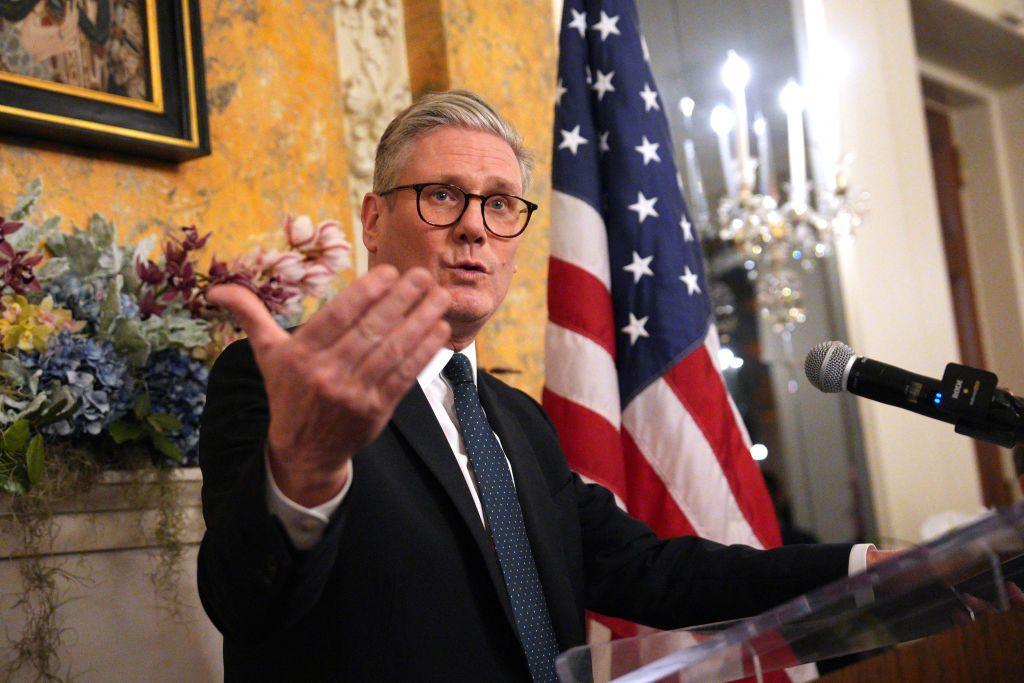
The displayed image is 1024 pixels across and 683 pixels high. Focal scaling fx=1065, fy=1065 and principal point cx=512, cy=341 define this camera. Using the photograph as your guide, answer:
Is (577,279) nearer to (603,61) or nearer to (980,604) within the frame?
(603,61)

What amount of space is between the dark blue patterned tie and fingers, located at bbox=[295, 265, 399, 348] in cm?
76

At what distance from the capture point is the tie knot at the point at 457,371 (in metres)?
1.91

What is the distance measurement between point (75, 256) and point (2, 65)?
0.49 metres

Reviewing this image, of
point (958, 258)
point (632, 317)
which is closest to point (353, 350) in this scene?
point (632, 317)

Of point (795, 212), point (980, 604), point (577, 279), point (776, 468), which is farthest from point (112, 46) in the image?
point (776, 468)

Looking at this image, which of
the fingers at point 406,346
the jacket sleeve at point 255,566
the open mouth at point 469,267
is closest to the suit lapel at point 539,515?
the open mouth at point 469,267

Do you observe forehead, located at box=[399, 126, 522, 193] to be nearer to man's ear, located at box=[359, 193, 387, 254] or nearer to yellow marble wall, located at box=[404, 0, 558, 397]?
man's ear, located at box=[359, 193, 387, 254]

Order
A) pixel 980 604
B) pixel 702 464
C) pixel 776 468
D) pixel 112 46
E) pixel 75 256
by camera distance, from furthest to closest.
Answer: pixel 776 468 < pixel 702 464 < pixel 112 46 < pixel 75 256 < pixel 980 604

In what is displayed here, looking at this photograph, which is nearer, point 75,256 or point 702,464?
point 75,256

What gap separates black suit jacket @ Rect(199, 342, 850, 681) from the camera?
1233mm

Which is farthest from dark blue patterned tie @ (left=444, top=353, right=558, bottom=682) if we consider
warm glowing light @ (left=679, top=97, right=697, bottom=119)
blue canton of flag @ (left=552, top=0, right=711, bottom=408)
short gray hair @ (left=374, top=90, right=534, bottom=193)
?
warm glowing light @ (left=679, top=97, right=697, bottom=119)

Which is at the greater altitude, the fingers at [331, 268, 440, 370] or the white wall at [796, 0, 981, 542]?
the white wall at [796, 0, 981, 542]

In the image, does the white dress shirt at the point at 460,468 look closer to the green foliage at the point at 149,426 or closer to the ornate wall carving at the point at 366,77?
the green foliage at the point at 149,426

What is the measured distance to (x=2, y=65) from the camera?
235 cm
